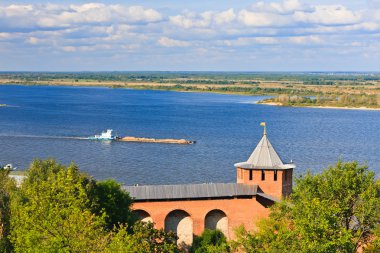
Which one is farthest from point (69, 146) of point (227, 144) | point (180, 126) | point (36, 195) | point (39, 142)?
point (36, 195)

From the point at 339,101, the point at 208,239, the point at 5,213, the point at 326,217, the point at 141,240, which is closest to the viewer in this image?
the point at 326,217

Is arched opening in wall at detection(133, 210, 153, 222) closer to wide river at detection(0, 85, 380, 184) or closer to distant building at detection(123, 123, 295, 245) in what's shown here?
distant building at detection(123, 123, 295, 245)

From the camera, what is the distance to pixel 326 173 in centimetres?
2141

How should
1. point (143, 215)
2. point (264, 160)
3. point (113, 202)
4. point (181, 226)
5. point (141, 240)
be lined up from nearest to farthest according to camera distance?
1. point (141, 240)
2. point (113, 202)
3. point (143, 215)
4. point (181, 226)
5. point (264, 160)

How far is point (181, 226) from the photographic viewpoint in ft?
95.2

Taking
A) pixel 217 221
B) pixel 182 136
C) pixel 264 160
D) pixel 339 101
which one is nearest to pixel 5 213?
pixel 217 221

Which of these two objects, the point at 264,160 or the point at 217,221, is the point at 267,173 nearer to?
the point at 264,160

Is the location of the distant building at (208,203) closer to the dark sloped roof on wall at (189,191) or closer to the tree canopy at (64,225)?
the dark sloped roof on wall at (189,191)

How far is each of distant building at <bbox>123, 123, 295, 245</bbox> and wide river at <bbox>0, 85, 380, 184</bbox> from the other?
2034 cm

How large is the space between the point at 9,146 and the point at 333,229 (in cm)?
5771

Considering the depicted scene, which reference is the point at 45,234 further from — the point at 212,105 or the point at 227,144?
the point at 212,105

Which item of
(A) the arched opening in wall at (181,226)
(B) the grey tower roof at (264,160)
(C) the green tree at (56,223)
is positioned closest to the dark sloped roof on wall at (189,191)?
(A) the arched opening in wall at (181,226)

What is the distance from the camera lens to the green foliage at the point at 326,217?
1848cm

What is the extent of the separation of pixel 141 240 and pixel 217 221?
8396 millimetres
